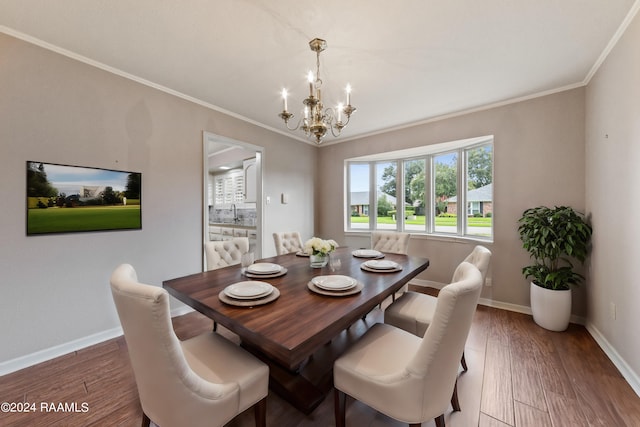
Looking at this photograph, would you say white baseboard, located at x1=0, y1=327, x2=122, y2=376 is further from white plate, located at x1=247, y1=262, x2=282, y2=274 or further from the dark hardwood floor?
white plate, located at x1=247, y1=262, x2=282, y2=274

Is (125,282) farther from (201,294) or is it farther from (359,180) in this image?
(359,180)

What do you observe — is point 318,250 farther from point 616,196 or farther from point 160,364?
point 616,196

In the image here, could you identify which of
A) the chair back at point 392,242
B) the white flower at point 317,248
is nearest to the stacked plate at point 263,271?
the white flower at point 317,248

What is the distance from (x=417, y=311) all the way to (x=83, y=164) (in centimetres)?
317

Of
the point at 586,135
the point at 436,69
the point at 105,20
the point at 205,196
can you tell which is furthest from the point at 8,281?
the point at 586,135

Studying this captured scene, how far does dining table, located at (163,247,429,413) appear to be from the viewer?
39.9 inches

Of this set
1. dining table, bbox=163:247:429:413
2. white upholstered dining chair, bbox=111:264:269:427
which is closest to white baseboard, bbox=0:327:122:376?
dining table, bbox=163:247:429:413

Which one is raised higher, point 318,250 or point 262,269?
point 318,250

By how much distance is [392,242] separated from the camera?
3.09m

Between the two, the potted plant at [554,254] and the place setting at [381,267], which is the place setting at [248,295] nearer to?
the place setting at [381,267]

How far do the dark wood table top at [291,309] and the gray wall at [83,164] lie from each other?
1.27m

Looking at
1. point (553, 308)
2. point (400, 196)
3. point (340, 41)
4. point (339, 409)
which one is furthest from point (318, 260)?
point (400, 196)

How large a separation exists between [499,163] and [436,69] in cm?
156

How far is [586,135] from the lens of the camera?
2.56 m
